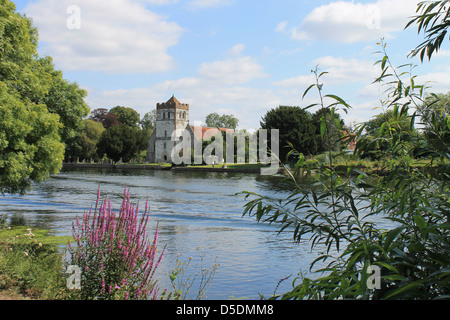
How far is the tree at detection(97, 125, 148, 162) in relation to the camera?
293 feet

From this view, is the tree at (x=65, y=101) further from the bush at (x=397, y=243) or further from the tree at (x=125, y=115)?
the tree at (x=125, y=115)

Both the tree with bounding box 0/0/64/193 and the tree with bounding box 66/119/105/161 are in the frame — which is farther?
the tree with bounding box 66/119/105/161

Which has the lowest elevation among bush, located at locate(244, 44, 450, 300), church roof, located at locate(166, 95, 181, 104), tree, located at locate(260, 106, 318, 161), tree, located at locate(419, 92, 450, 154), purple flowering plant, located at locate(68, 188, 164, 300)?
purple flowering plant, located at locate(68, 188, 164, 300)

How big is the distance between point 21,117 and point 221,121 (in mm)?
137075

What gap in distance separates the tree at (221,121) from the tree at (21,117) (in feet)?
434

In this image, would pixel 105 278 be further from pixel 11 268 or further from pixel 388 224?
pixel 388 224

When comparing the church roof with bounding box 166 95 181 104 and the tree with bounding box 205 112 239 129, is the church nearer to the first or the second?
the church roof with bounding box 166 95 181 104

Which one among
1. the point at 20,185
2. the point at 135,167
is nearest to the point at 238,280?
the point at 20,185

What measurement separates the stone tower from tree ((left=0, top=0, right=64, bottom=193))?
93.5 metres

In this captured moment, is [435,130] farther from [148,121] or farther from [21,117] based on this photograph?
[148,121]

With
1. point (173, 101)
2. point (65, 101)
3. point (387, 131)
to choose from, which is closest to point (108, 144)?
point (173, 101)

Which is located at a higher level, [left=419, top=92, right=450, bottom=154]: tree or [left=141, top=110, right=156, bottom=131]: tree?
[left=141, top=110, right=156, bottom=131]: tree

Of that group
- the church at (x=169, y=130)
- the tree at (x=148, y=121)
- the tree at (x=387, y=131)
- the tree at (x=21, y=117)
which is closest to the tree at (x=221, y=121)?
the tree at (x=148, y=121)

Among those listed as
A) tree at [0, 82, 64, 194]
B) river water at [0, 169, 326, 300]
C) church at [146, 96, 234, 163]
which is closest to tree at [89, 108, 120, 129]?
church at [146, 96, 234, 163]
